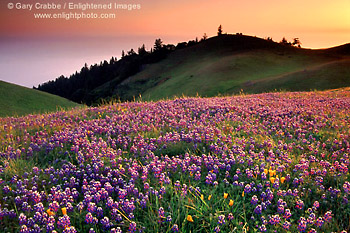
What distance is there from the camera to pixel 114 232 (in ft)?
11.2

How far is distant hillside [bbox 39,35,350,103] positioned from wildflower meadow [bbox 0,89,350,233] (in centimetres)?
4743

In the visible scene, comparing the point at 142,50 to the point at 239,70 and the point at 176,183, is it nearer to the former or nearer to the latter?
the point at 239,70

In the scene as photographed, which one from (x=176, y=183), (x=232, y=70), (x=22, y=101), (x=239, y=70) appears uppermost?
(x=232, y=70)

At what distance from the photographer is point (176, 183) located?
463 centimetres

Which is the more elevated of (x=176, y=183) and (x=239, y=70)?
(x=239, y=70)

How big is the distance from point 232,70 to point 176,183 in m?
84.7

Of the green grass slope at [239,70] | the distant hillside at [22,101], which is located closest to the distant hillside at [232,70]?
the green grass slope at [239,70]

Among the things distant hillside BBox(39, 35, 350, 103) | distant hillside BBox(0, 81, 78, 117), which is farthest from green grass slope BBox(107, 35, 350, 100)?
distant hillside BBox(0, 81, 78, 117)

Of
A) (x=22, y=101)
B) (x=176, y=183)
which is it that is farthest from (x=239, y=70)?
(x=176, y=183)

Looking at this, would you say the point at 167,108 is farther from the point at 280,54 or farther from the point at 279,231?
the point at 280,54

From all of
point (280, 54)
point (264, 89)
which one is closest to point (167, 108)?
point (264, 89)

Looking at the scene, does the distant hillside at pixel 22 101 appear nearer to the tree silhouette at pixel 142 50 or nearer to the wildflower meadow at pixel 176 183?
the wildflower meadow at pixel 176 183

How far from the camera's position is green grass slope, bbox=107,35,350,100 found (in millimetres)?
54741

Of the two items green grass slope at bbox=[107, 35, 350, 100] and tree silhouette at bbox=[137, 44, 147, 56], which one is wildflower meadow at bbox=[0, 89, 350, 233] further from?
tree silhouette at bbox=[137, 44, 147, 56]
